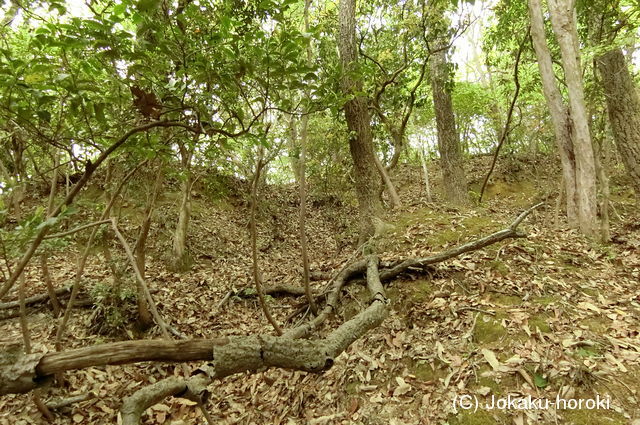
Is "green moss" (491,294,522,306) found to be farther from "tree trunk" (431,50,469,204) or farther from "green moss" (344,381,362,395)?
"tree trunk" (431,50,469,204)

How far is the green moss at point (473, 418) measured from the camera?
9.16 ft

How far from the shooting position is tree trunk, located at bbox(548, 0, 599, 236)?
584 cm

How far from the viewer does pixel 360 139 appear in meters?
6.64

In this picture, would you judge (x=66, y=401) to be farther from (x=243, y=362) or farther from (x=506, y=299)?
(x=506, y=299)

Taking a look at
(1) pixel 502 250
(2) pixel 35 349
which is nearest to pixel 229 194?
(2) pixel 35 349

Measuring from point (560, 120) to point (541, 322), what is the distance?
437cm

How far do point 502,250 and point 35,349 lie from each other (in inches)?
235

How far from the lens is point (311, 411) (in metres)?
3.53

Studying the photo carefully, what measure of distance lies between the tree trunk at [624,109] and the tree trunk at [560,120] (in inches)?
88.6

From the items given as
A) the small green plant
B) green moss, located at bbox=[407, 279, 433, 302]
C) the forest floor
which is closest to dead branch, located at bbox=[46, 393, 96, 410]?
the forest floor

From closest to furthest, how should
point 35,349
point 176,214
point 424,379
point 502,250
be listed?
point 424,379 < point 35,349 < point 502,250 < point 176,214

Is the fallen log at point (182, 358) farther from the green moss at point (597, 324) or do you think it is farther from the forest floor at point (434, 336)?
the green moss at point (597, 324)

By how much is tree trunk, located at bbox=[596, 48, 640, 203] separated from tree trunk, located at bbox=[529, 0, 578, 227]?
225 cm

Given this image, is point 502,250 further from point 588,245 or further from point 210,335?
point 210,335
